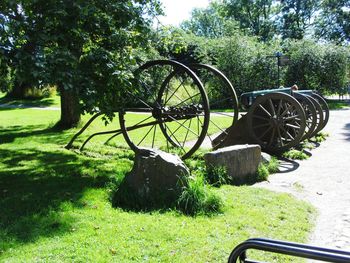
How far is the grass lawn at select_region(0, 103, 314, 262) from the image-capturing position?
3.91 m

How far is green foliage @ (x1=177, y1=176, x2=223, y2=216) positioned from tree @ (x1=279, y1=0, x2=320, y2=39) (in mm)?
42350

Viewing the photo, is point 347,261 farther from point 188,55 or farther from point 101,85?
point 188,55

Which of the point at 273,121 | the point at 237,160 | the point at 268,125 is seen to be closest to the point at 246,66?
the point at 268,125

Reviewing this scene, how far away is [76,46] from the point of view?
6355mm

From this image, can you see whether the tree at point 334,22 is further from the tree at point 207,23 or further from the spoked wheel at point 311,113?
the spoked wheel at point 311,113

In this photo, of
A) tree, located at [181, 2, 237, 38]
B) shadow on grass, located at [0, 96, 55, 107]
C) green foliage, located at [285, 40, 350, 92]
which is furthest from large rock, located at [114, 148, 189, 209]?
tree, located at [181, 2, 237, 38]

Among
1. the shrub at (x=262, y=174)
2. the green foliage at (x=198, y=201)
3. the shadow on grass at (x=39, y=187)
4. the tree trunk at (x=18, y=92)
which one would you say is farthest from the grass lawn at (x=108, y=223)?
the tree trunk at (x=18, y=92)

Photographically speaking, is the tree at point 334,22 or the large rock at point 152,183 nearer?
the large rock at point 152,183

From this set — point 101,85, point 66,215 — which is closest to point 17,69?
point 101,85

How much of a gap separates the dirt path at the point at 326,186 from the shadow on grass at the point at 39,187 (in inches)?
114

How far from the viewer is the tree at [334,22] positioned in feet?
129

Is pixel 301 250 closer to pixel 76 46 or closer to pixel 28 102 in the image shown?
pixel 76 46

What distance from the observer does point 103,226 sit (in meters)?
4.55

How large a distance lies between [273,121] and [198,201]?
4255 mm
